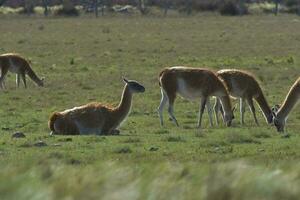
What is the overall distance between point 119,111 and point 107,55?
27.6 metres

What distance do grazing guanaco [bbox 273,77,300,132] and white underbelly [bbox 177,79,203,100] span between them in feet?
6.54

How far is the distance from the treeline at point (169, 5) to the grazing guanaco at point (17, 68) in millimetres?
79019

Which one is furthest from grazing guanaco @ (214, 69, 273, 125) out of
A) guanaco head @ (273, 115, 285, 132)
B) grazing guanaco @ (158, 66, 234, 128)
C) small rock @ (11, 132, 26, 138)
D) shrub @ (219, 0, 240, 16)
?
shrub @ (219, 0, 240, 16)

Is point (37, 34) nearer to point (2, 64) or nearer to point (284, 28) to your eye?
point (284, 28)

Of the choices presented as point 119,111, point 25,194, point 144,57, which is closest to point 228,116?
point 119,111

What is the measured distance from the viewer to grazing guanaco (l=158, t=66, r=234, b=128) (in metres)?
20.4

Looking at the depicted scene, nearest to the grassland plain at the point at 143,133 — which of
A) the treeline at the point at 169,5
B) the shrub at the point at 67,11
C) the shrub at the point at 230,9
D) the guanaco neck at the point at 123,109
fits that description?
the guanaco neck at the point at 123,109

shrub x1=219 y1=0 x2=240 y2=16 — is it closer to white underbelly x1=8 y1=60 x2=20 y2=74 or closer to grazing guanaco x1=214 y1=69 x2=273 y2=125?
white underbelly x1=8 y1=60 x2=20 y2=74

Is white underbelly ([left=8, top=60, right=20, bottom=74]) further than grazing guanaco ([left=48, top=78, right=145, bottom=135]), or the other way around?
white underbelly ([left=8, top=60, right=20, bottom=74])

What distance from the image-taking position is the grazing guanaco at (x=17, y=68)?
31.5 metres

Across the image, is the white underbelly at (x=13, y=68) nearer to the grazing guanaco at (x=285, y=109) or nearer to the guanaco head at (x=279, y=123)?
the grazing guanaco at (x=285, y=109)

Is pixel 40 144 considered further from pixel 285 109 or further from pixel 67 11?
pixel 67 11

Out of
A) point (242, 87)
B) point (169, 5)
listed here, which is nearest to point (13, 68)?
point (242, 87)

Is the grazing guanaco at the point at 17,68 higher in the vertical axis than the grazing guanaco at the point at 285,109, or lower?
lower
